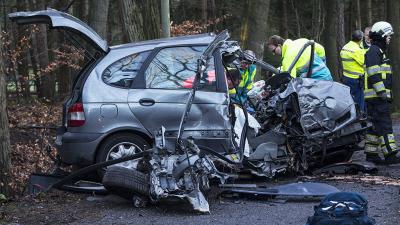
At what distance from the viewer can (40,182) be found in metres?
7.90

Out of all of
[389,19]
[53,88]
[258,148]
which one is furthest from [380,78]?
[53,88]

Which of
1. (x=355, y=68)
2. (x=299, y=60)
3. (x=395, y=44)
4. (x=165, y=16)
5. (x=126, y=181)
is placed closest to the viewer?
(x=126, y=181)

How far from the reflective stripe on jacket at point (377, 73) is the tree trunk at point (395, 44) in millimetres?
10173

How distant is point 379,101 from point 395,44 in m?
10.4

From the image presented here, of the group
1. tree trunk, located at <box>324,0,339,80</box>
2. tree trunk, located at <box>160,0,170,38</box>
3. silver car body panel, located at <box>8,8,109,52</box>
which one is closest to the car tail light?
silver car body panel, located at <box>8,8,109,52</box>

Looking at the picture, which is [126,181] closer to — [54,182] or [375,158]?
[54,182]

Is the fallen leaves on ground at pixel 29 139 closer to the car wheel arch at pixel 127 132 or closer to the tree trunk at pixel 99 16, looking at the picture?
the tree trunk at pixel 99 16

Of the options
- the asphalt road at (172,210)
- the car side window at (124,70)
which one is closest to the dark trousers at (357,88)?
the asphalt road at (172,210)

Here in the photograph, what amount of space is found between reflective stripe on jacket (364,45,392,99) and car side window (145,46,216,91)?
296cm

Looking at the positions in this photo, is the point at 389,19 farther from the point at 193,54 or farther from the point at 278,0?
the point at 193,54

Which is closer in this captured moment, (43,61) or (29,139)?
(29,139)

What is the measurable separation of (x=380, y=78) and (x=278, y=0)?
Result: 829 inches

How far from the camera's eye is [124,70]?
788cm

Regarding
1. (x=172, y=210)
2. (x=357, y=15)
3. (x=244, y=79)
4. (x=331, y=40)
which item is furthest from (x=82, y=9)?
(x=172, y=210)
